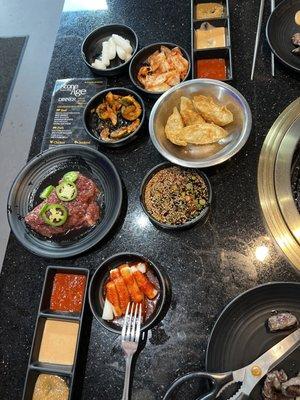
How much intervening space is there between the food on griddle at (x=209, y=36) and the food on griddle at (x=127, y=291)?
5.46 feet

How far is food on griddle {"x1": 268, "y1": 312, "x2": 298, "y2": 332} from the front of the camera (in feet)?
6.57

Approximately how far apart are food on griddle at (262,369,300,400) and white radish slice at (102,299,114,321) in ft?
2.76

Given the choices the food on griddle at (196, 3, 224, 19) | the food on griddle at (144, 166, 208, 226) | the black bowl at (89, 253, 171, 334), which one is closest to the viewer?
the black bowl at (89, 253, 171, 334)

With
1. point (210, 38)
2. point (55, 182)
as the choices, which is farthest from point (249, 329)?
point (210, 38)

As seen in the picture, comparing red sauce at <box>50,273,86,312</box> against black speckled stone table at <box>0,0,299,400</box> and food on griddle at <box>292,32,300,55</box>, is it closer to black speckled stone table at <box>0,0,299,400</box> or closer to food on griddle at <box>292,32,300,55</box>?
black speckled stone table at <box>0,0,299,400</box>

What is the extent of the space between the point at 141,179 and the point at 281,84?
1.15 meters

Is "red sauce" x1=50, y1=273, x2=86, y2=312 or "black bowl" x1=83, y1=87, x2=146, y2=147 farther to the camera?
"black bowl" x1=83, y1=87, x2=146, y2=147

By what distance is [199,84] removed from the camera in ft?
8.64

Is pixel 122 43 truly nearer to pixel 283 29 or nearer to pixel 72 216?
pixel 283 29

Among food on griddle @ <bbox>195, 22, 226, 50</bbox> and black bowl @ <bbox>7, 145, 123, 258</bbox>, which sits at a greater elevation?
food on griddle @ <bbox>195, 22, 226, 50</bbox>

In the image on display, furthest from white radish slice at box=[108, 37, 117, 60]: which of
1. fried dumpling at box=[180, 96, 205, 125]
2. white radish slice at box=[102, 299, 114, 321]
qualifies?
white radish slice at box=[102, 299, 114, 321]

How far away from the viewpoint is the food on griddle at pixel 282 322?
2.00 metres

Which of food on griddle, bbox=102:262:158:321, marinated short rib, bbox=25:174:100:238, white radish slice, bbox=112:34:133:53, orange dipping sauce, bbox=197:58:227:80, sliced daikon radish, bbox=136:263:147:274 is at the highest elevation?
white radish slice, bbox=112:34:133:53

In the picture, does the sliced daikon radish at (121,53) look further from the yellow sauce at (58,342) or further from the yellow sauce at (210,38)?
the yellow sauce at (58,342)
